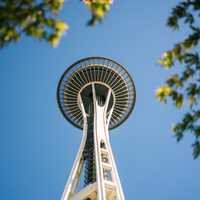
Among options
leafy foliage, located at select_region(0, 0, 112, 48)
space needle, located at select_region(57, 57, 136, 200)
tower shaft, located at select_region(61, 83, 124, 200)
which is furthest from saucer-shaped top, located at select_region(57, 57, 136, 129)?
leafy foliage, located at select_region(0, 0, 112, 48)

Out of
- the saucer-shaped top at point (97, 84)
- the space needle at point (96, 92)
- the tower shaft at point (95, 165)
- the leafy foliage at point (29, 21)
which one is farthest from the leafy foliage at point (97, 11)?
the saucer-shaped top at point (97, 84)

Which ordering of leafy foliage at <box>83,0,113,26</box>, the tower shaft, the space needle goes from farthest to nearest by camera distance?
the space needle → the tower shaft → leafy foliage at <box>83,0,113,26</box>

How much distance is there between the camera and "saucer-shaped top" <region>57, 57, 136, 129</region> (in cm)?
4628

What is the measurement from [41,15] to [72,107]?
43419mm

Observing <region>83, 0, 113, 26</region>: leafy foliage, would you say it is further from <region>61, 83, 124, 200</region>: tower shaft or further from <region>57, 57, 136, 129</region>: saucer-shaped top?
<region>57, 57, 136, 129</region>: saucer-shaped top

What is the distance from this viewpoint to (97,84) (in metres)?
46.7

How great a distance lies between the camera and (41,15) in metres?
4.71

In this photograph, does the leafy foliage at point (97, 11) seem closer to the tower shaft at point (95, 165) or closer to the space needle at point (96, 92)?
the tower shaft at point (95, 165)

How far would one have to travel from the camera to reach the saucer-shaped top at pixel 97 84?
152ft

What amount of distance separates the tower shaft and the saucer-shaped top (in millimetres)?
3678

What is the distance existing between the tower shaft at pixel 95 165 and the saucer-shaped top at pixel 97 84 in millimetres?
3678

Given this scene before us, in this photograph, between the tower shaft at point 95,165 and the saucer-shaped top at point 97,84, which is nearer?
the tower shaft at point 95,165

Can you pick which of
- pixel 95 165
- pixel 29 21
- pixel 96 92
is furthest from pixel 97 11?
pixel 96 92

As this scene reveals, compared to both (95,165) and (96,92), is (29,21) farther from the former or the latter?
(96,92)
